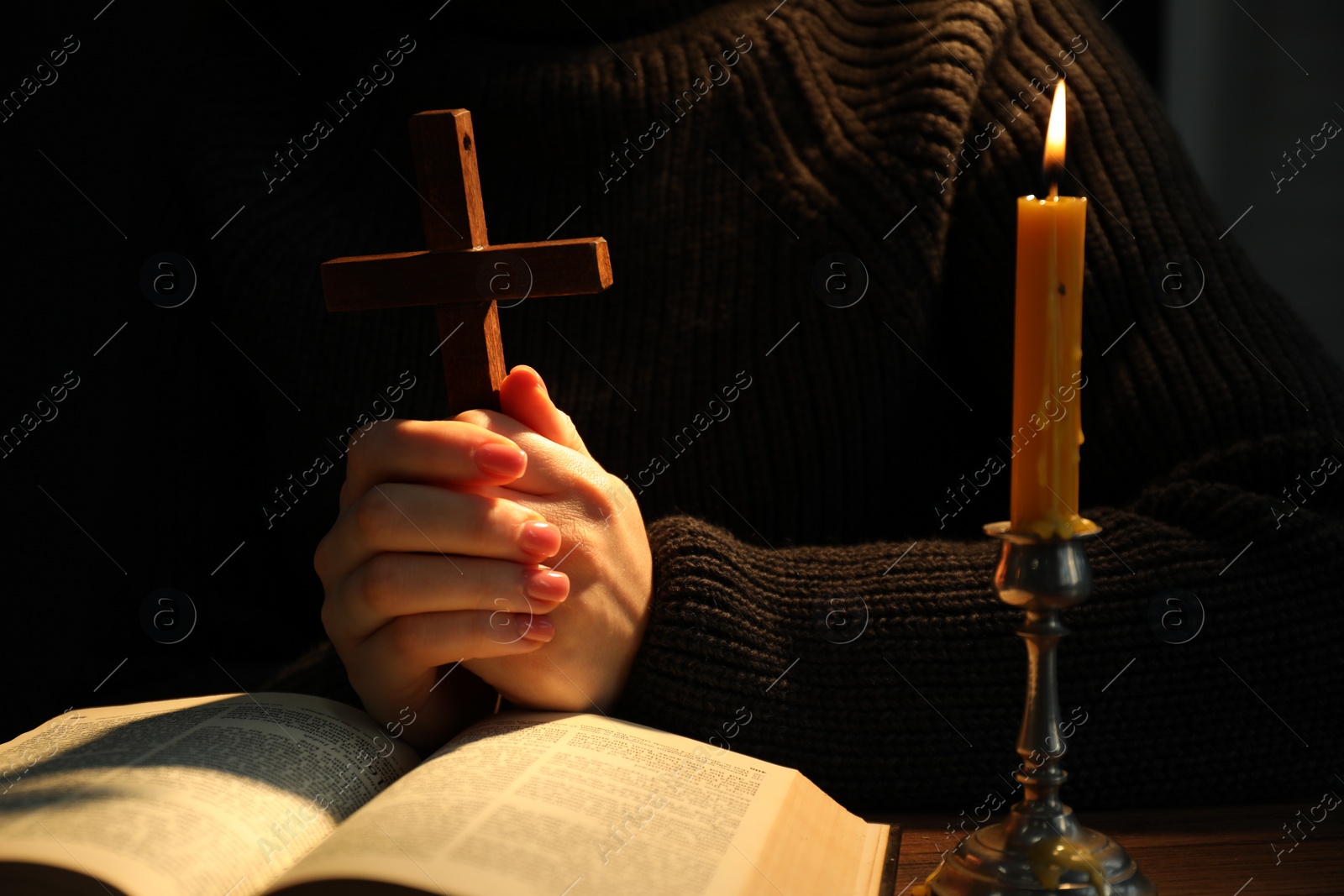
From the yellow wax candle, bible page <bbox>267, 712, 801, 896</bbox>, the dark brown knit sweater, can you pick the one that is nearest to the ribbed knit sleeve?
the dark brown knit sweater

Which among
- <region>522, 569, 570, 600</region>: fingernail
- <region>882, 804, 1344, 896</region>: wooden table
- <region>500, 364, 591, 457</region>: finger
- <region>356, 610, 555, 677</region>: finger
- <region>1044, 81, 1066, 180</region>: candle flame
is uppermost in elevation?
<region>1044, 81, 1066, 180</region>: candle flame

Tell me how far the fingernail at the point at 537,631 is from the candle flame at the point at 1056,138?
34 centimetres

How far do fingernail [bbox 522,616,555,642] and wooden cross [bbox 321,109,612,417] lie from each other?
13 cm

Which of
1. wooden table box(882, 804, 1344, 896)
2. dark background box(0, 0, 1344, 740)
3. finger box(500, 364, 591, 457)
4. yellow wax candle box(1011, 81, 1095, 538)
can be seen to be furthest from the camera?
dark background box(0, 0, 1344, 740)

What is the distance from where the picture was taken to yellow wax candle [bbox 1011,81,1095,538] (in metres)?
0.38

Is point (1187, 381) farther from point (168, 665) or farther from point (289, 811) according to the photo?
point (168, 665)

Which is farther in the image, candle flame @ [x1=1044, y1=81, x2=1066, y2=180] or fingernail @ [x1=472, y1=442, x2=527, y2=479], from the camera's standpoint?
fingernail @ [x1=472, y1=442, x2=527, y2=479]

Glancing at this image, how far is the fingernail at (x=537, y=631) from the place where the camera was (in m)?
0.58

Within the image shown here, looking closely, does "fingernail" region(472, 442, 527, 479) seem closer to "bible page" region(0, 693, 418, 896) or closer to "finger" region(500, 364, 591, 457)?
"finger" region(500, 364, 591, 457)

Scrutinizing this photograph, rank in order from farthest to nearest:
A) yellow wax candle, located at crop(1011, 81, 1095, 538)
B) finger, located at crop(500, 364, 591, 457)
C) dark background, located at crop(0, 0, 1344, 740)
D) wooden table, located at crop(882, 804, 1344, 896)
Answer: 1. dark background, located at crop(0, 0, 1344, 740)
2. finger, located at crop(500, 364, 591, 457)
3. wooden table, located at crop(882, 804, 1344, 896)
4. yellow wax candle, located at crop(1011, 81, 1095, 538)

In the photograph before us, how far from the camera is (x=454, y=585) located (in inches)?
22.8

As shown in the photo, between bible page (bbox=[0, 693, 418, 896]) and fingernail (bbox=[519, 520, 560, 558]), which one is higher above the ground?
fingernail (bbox=[519, 520, 560, 558])

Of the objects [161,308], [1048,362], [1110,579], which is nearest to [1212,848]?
[1110,579]

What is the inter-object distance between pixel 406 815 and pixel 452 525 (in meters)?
0.16
